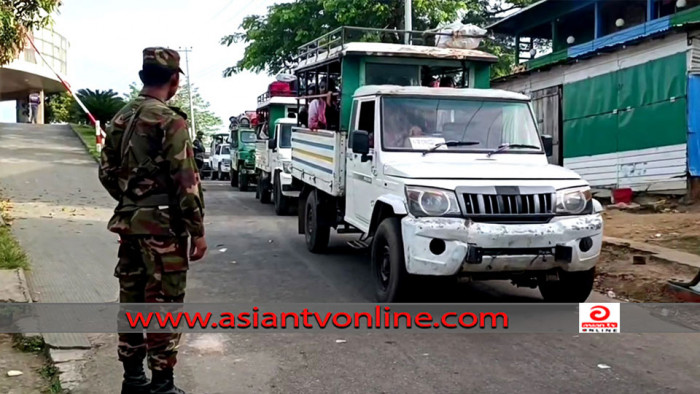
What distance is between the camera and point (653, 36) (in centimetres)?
1282

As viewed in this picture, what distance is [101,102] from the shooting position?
3120 centimetres

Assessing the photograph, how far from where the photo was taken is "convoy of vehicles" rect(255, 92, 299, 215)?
553 inches

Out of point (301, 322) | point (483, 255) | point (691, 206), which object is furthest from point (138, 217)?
point (691, 206)

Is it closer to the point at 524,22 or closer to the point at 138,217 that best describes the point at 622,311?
the point at 138,217

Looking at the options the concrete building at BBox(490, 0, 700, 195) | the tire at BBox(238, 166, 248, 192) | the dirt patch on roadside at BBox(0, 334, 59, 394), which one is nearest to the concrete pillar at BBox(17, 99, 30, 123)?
the tire at BBox(238, 166, 248, 192)

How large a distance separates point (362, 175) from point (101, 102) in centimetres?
2664

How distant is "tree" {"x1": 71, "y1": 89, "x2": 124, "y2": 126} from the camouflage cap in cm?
2812

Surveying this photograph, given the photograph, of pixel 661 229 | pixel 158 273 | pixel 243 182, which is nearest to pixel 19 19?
pixel 158 273

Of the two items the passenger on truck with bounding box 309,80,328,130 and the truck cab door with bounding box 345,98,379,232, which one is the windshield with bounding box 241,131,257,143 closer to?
the passenger on truck with bounding box 309,80,328,130

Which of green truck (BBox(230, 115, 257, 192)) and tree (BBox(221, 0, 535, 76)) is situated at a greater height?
tree (BBox(221, 0, 535, 76))

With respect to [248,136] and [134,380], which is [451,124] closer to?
[134,380]

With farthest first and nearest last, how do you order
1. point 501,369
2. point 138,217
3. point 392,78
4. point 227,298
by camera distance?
point 392,78 < point 227,298 < point 501,369 < point 138,217

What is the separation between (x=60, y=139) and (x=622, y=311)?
23649 millimetres

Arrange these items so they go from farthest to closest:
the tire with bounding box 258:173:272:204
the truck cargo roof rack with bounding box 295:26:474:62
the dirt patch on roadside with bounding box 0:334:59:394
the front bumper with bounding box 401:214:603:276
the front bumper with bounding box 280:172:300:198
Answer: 1. the tire with bounding box 258:173:272:204
2. the front bumper with bounding box 280:172:300:198
3. the truck cargo roof rack with bounding box 295:26:474:62
4. the front bumper with bounding box 401:214:603:276
5. the dirt patch on roadside with bounding box 0:334:59:394
